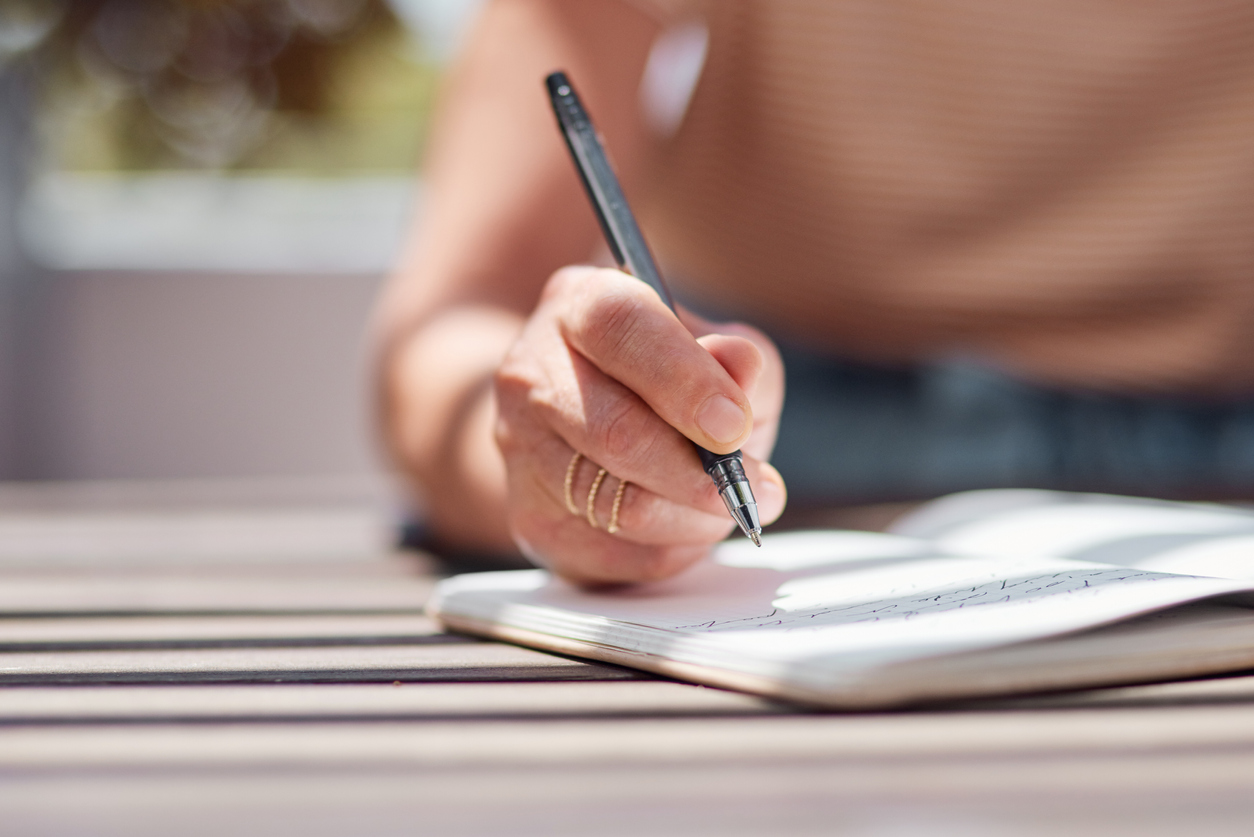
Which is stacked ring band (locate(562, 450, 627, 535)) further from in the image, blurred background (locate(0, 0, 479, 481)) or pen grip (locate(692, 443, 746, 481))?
blurred background (locate(0, 0, 479, 481))

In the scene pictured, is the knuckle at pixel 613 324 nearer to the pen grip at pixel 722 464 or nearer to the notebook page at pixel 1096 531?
the pen grip at pixel 722 464

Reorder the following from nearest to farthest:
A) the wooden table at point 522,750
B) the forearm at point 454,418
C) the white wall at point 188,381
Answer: the wooden table at point 522,750 < the forearm at point 454,418 < the white wall at point 188,381

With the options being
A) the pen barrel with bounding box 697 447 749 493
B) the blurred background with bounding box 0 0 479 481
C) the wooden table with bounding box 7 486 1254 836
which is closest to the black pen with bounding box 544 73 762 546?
the pen barrel with bounding box 697 447 749 493

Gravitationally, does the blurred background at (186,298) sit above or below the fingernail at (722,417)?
above

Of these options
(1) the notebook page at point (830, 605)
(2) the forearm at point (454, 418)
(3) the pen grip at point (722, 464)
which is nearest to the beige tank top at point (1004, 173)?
(2) the forearm at point (454, 418)

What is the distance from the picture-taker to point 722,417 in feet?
1.47

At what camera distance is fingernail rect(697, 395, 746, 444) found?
45cm

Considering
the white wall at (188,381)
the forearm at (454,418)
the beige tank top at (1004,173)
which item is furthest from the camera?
the white wall at (188,381)

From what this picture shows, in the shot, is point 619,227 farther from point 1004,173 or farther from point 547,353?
point 1004,173

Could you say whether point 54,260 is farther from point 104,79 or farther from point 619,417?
point 619,417

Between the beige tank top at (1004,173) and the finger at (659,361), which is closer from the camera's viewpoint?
the finger at (659,361)

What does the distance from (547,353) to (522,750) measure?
255 millimetres

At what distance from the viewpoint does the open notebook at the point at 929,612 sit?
13.8 inches

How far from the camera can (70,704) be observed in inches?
14.5
